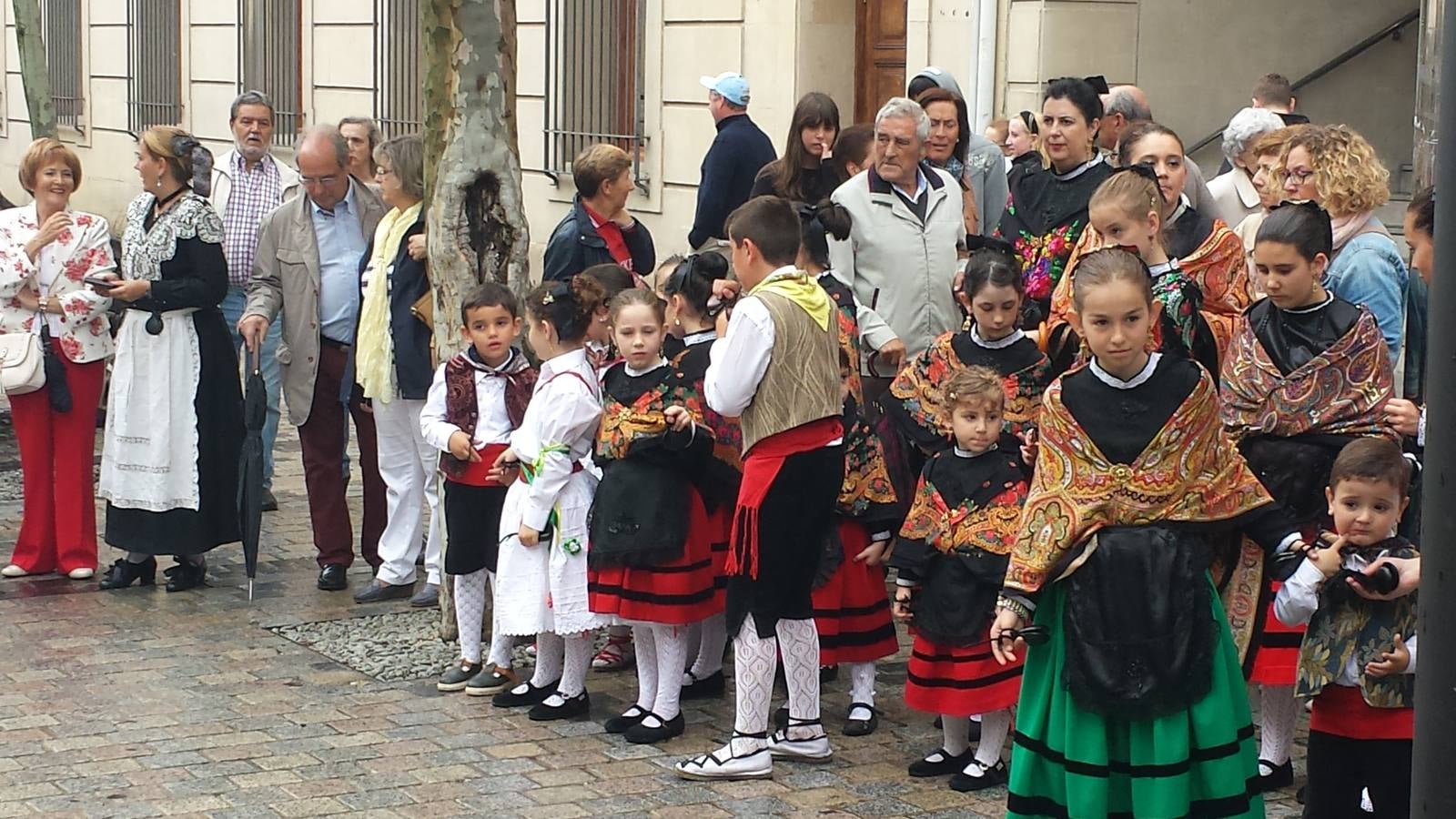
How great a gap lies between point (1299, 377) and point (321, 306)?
190 inches

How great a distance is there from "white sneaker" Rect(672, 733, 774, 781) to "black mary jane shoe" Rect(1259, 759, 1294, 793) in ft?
4.84

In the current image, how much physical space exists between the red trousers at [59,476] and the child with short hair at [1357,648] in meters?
5.85

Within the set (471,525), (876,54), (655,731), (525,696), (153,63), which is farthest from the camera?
(153,63)

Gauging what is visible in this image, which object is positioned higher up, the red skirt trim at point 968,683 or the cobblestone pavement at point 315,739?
the red skirt trim at point 968,683

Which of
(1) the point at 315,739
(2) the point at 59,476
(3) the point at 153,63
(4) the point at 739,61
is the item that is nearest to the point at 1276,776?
(1) the point at 315,739

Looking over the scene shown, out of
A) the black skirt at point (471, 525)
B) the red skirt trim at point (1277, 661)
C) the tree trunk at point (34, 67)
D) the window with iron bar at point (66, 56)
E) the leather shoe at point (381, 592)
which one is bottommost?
the leather shoe at point (381, 592)

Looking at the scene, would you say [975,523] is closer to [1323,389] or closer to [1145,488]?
[1323,389]

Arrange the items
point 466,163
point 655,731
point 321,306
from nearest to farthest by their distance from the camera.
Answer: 1. point 655,731
2. point 466,163
3. point 321,306

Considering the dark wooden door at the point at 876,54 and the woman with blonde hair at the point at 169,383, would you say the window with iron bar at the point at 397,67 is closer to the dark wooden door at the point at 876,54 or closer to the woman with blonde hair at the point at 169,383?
the dark wooden door at the point at 876,54

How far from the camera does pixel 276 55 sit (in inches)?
880

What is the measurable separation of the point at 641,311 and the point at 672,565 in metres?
0.83

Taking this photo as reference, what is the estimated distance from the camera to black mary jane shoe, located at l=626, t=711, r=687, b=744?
6.77m

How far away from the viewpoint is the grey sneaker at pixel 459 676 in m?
7.49

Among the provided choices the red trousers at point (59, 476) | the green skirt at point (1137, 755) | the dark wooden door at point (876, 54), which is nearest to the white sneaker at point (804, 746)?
the green skirt at point (1137, 755)
